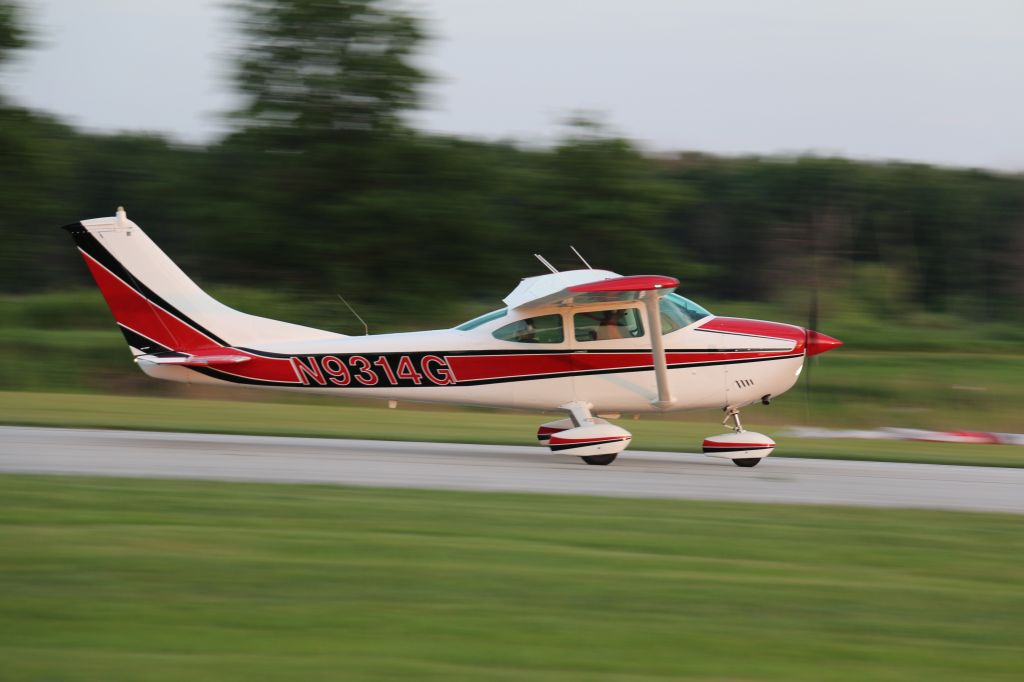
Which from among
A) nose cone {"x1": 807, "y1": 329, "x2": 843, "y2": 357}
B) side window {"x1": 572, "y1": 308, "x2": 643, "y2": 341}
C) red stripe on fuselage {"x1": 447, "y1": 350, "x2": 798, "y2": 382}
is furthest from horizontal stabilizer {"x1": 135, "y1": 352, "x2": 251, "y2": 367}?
nose cone {"x1": 807, "y1": 329, "x2": 843, "y2": 357}

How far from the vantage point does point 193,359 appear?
1126cm

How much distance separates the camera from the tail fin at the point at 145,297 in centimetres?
1130

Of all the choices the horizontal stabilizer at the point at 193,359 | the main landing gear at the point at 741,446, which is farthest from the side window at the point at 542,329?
the horizontal stabilizer at the point at 193,359

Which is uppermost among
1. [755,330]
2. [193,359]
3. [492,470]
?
[755,330]

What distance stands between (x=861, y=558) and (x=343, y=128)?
24.7 meters

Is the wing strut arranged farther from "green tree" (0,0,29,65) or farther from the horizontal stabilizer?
"green tree" (0,0,29,65)

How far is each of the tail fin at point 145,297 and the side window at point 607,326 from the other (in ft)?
11.5

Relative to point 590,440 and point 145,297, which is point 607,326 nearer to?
point 590,440

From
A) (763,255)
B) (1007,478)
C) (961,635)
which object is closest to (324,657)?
(961,635)

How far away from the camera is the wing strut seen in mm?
10977

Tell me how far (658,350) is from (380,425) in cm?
574

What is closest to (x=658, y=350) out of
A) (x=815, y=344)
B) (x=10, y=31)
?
(x=815, y=344)

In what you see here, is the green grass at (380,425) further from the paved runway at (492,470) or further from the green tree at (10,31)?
the green tree at (10,31)

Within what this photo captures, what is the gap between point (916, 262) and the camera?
168ft
